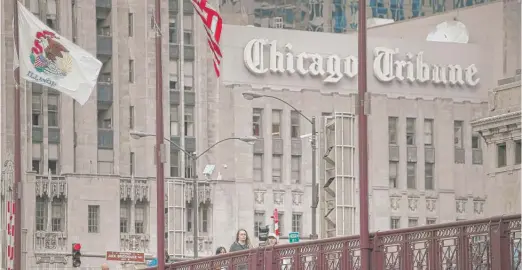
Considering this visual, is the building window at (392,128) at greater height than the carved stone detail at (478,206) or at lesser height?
greater

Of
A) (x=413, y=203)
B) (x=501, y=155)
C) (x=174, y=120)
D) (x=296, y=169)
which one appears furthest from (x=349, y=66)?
(x=501, y=155)

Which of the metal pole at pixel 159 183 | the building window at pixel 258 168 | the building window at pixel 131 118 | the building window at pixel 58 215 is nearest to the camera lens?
the metal pole at pixel 159 183

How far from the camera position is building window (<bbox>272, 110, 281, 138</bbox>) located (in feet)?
452

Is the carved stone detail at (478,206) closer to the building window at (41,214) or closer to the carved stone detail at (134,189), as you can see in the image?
the carved stone detail at (134,189)

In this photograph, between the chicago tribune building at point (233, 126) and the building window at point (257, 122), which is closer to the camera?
the chicago tribune building at point (233, 126)

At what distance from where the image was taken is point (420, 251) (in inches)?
1718

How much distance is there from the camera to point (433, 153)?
14388 centimetres

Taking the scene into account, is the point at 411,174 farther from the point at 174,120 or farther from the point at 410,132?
the point at 174,120

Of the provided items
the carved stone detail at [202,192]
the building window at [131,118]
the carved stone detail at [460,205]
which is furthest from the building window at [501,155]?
the carved stone detail at [460,205]

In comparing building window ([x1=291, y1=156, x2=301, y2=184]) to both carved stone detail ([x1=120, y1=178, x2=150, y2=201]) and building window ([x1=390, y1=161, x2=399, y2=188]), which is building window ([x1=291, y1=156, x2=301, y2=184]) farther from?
carved stone detail ([x1=120, y1=178, x2=150, y2=201])

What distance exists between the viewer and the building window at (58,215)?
428 feet

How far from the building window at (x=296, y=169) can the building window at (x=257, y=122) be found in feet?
9.95

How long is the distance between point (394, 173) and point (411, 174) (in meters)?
1.51

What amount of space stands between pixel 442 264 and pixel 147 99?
93.3 m
